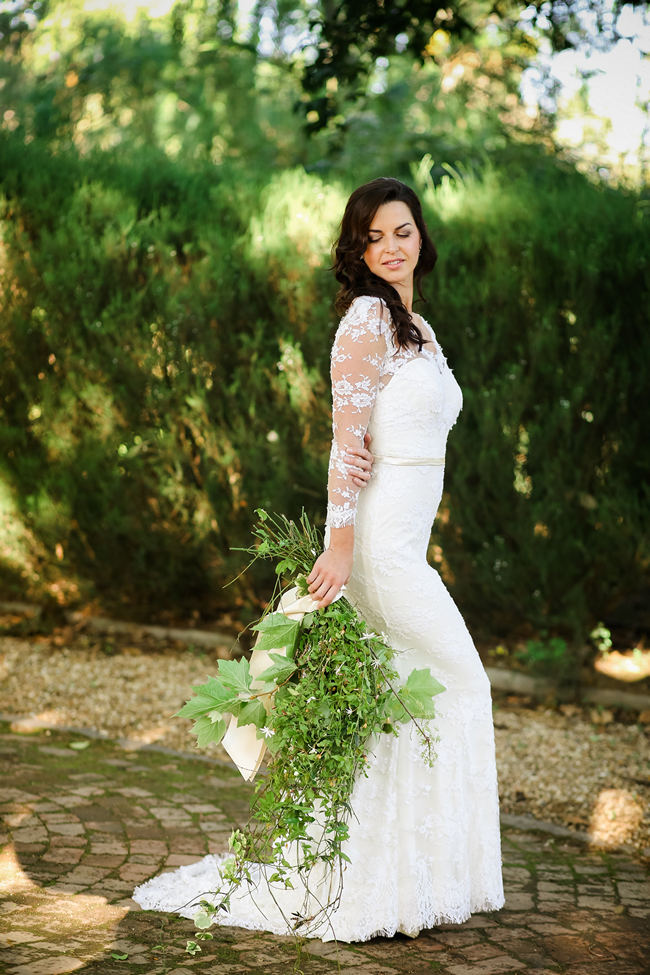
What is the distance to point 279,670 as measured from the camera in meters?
2.74

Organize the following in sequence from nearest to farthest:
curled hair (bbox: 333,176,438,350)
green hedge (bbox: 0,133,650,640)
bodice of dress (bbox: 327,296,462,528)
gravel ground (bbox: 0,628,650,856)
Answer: bodice of dress (bbox: 327,296,462,528) → curled hair (bbox: 333,176,438,350) → gravel ground (bbox: 0,628,650,856) → green hedge (bbox: 0,133,650,640)

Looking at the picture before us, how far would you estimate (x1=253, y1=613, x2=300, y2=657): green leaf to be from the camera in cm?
277

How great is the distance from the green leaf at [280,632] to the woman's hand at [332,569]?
10cm

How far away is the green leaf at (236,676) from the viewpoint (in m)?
2.79

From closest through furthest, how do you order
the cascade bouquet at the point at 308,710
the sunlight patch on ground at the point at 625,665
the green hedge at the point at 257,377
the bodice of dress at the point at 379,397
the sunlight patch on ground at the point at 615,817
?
the cascade bouquet at the point at 308,710 < the bodice of dress at the point at 379,397 < the sunlight patch on ground at the point at 615,817 < the green hedge at the point at 257,377 < the sunlight patch on ground at the point at 625,665

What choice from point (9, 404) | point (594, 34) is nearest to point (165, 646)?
point (9, 404)

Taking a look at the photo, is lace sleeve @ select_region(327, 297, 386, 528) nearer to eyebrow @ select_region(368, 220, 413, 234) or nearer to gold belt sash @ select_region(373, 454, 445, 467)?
gold belt sash @ select_region(373, 454, 445, 467)

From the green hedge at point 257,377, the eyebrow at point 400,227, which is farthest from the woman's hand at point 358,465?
the green hedge at point 257,377

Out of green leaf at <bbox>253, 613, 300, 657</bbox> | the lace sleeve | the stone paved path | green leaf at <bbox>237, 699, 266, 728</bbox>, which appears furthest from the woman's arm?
the stone paved path

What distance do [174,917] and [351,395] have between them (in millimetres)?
1716

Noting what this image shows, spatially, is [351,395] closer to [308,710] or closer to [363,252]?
[363,252]

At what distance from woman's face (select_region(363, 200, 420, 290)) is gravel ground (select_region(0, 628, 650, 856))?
2.51 meters

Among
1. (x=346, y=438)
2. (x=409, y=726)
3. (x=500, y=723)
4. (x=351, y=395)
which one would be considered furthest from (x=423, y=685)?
(x=500, y=723)

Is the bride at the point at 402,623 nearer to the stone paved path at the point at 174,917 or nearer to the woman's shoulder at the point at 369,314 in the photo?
the woman's shoulder at the point at 369,314
